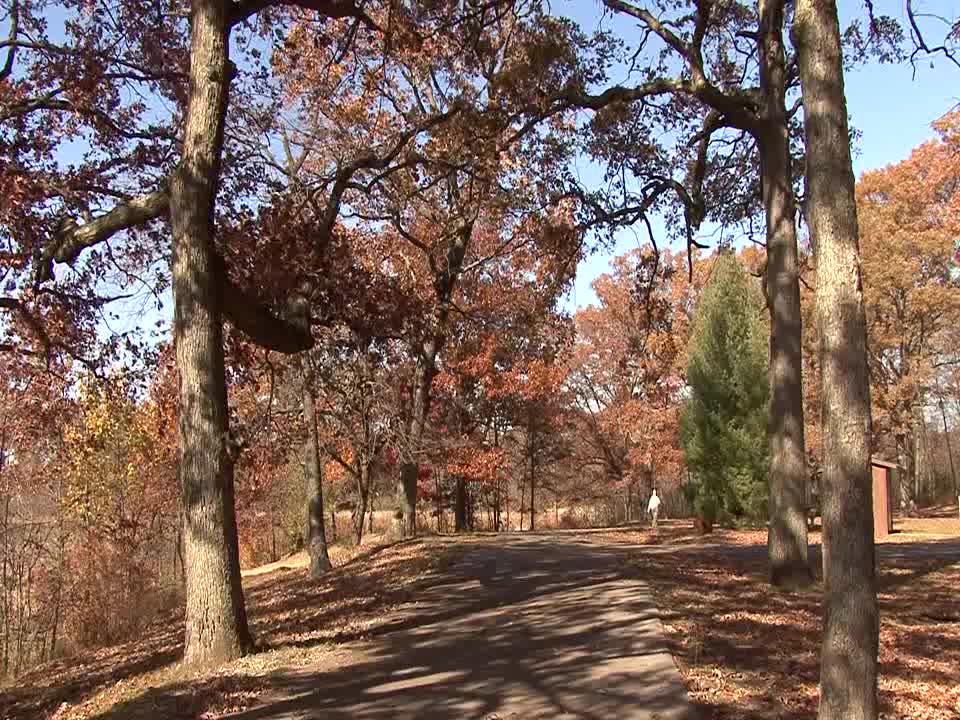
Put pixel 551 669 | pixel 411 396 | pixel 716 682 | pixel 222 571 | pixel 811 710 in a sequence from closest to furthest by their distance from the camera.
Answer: pixel 811 710 < pixel 716 682 < pixel 551 669 < pixel 222 571 < pixel 411 396

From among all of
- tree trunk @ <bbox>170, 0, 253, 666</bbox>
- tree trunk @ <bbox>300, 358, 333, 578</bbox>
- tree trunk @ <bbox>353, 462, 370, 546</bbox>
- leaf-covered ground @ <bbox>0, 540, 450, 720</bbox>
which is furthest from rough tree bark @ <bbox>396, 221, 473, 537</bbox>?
tree trunk @ <bbox>170, 0, 253, 666</bbox>

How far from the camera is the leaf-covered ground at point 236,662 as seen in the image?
722 centimetres

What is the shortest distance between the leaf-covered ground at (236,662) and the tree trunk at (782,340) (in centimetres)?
522

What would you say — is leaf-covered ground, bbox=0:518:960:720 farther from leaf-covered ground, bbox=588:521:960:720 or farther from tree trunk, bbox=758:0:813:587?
tree trunk, bbox=758:0:813:587

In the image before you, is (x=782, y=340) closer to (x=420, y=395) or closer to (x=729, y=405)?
(x=420, y=395)

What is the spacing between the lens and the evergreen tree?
27016 mm

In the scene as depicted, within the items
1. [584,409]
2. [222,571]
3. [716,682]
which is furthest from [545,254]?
[584,409]

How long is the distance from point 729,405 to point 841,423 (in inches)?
937

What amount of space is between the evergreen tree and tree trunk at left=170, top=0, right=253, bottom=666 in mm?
21206

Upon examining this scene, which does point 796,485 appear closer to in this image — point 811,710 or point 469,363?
point 811,710

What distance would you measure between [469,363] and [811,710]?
2205 cm

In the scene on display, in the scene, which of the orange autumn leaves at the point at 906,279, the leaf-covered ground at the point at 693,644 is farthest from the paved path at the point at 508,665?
the orange autumn leaves at the point at 906,279

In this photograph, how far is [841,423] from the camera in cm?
485

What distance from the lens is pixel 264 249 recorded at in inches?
456
